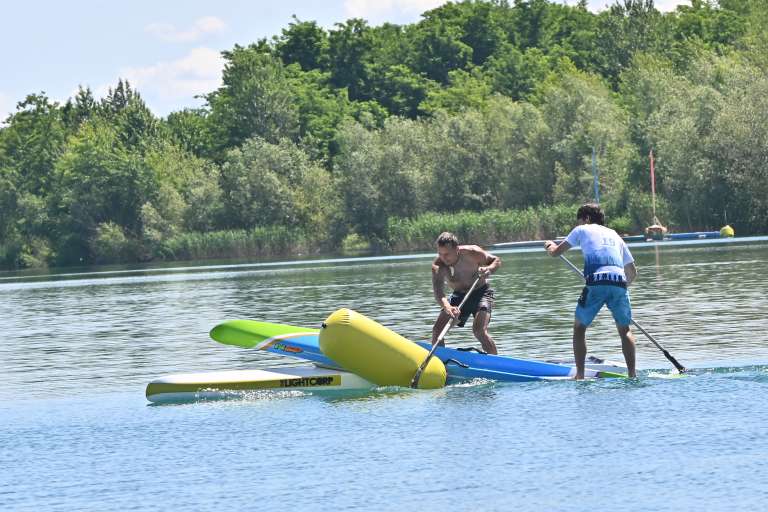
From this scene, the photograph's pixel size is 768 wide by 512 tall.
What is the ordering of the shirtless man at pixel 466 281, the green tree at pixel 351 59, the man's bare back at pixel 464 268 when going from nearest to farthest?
1. the shirtless man at pixel 466 281
2. the man's bare back at pixel 464 268
3. the green tree at pixel 351 59

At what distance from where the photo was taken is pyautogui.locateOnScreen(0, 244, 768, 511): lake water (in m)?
11.9

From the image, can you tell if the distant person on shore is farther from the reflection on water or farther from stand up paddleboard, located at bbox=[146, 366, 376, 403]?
stand up paddleboard, located at bbox=[146, 366, 376, 403]

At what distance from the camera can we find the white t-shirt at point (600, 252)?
631 inches

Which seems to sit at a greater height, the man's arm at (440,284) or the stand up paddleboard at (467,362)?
the man's arm at (440,284)

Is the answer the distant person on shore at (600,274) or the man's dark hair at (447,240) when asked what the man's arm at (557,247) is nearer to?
the distant person on shore at (600,274)

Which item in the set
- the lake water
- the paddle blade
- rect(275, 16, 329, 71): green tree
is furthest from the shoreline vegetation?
the paddle blade

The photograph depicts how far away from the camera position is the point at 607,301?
1614 centimetres

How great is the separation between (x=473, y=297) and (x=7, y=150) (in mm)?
131097

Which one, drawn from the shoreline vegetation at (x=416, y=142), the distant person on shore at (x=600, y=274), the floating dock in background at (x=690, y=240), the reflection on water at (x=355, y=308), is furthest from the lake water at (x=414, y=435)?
the shoreline vegetation at (x=416, y=142)

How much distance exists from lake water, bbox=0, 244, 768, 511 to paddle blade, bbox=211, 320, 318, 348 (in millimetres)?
1194

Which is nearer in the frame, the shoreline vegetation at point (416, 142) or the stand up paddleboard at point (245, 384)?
the stand up paddleboard at point (245, 384)

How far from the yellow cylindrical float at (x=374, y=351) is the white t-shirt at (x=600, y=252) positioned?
248 centimetres

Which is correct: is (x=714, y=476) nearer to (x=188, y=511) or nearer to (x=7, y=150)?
(x=188, y=511)

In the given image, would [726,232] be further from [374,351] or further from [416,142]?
[374,351]
